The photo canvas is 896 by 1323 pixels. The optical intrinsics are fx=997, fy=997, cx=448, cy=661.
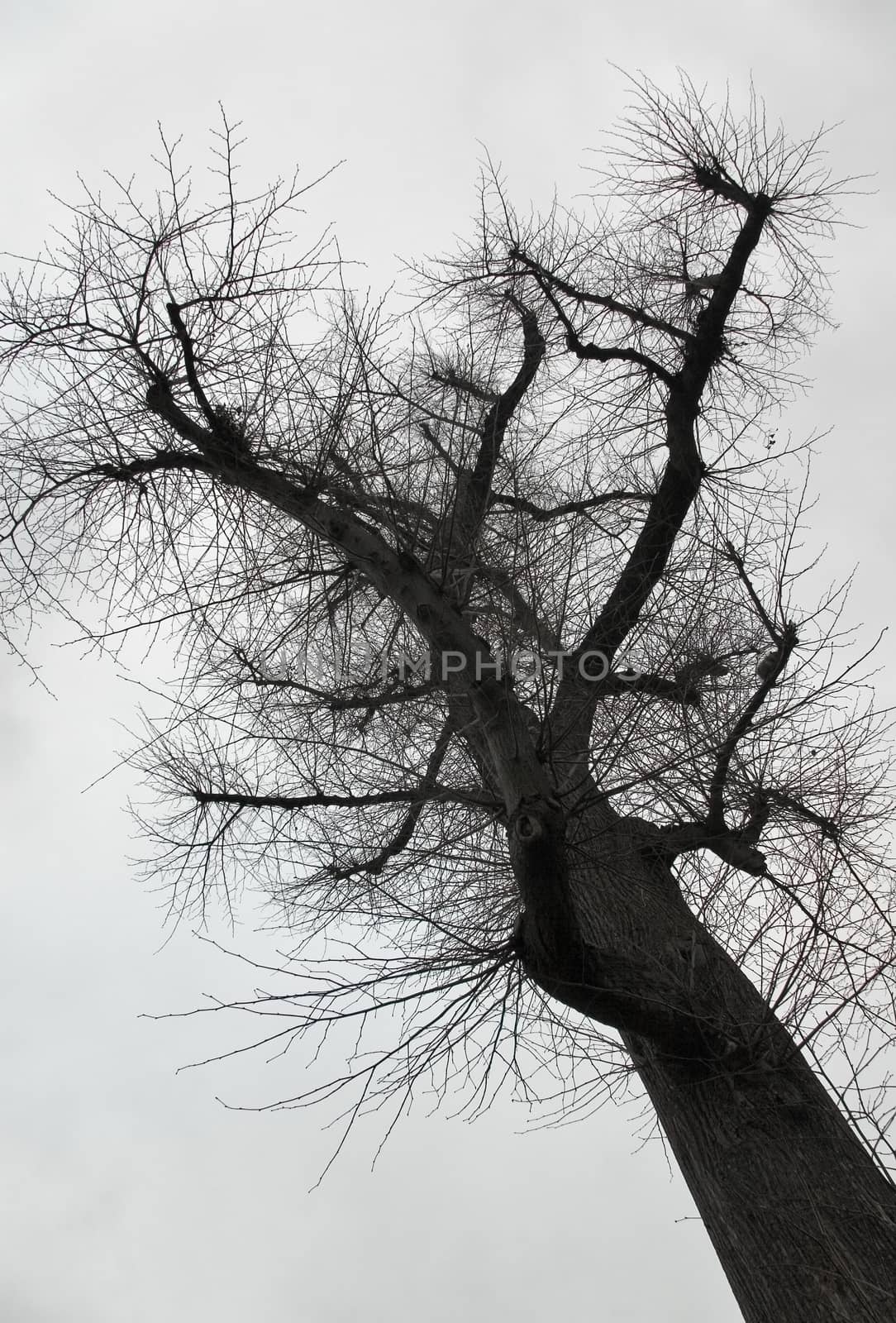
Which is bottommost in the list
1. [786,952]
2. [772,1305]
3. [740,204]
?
[772,1305]

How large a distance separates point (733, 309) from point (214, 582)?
3.34 m

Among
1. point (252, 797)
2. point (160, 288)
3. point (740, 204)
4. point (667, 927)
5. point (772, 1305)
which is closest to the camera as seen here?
point (772, 1305)

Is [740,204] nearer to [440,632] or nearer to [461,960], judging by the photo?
[440,632]

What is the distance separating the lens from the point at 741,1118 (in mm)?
3287

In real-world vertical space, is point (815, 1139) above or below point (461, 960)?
below

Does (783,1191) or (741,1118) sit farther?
(741,1118)

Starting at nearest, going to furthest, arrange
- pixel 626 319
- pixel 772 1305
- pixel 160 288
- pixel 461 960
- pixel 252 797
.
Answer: pixel 772 1305 < pixel 461 960 < pixel 160 288 < pixel 252 797 < pixel 626 319

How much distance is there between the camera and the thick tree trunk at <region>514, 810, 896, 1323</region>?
2.90 metres

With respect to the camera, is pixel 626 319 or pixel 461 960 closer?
pixel 461 960

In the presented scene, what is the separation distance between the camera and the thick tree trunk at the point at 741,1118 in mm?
2900

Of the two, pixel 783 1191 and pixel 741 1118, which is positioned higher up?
pixel 741 1118

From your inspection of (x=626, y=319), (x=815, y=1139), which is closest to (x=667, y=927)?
(x=815, y=1139)

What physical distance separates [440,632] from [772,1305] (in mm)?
2356

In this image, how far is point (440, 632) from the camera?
3707 mm
